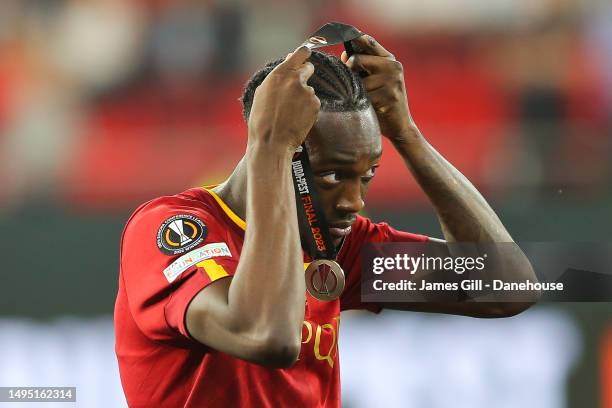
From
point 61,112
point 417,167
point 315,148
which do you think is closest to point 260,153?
point 315,148

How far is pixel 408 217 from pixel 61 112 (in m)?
2.83

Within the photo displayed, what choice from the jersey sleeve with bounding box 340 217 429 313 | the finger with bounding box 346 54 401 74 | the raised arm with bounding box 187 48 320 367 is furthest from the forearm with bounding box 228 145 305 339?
the jersey sleeve with bounding box 340 217 429 313

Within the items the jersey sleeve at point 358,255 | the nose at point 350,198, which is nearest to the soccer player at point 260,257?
the nose at point 350,198

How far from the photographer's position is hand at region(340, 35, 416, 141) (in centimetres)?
277

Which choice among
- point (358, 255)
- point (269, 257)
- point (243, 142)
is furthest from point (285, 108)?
point (243, 142)

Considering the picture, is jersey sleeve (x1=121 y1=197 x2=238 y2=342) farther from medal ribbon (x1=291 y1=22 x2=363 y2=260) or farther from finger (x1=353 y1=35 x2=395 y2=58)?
finger (x1=353 y1=35 x2=395 y2=58)

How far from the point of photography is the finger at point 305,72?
2295 millimetres

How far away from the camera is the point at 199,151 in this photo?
601cm

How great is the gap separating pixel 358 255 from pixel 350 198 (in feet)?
2.00

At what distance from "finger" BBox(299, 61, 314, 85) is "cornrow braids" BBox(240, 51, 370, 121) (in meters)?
0.16

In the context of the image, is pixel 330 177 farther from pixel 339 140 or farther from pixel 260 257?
pixel 260 257

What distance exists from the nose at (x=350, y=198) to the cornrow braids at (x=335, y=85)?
0.63 feet

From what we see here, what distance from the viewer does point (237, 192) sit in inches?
103

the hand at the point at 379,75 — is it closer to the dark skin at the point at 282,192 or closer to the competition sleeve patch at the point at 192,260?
the dark skin at the point at 282,192
